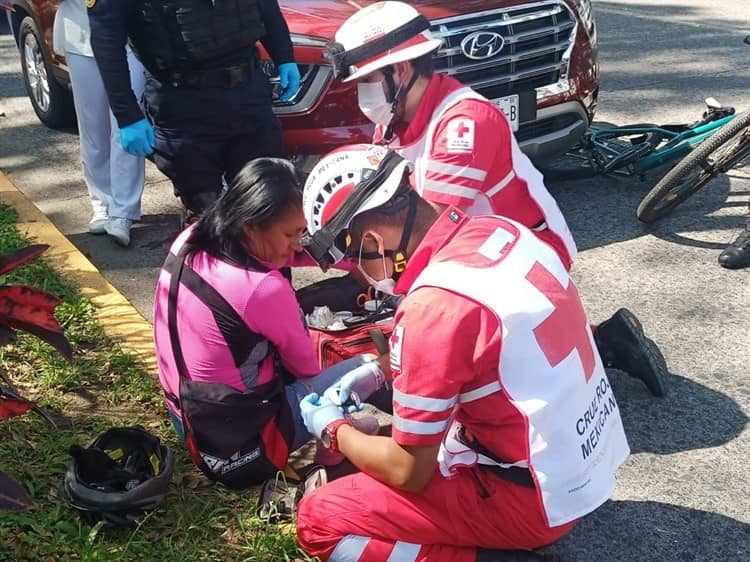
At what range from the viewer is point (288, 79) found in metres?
4.40

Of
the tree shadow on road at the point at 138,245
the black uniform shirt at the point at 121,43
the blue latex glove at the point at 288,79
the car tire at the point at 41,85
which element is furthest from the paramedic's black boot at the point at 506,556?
the car tire at the point at 41,85

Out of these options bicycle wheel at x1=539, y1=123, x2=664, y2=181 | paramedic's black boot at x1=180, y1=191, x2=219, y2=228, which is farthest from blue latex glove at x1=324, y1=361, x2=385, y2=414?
bicycle wheel at x1=539, y1=123, x2=664, y2=181

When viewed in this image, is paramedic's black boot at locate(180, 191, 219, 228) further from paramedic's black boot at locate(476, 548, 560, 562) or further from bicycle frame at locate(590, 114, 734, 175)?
bicycle frame at locate(590, 114, 734, 175)

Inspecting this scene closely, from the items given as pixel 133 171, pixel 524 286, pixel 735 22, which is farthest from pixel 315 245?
pixel 735 22

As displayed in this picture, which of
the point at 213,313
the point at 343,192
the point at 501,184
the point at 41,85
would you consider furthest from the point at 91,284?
the point at 41,85

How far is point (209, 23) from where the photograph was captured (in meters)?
3.82

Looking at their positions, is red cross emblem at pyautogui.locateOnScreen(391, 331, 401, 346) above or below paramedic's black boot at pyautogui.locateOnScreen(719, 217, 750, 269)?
above

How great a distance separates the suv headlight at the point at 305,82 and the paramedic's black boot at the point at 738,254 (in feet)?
7.03

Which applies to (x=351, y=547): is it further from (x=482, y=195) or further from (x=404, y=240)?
(x=482, y=195)

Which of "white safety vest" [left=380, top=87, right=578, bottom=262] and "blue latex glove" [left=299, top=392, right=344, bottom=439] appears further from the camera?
"white safety vest" [left=380, top=87, right=578, bottom=262]

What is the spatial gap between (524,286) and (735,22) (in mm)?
9090

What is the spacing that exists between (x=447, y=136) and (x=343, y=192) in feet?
3.19

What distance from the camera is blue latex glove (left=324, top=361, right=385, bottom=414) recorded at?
2.78 m

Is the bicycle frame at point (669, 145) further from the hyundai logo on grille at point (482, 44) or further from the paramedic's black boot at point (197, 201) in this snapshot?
the paramedic's black boot at point (197, 201)
